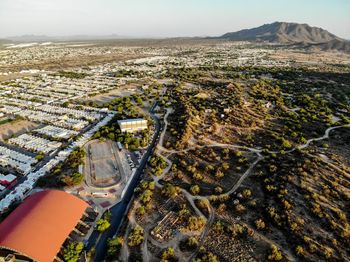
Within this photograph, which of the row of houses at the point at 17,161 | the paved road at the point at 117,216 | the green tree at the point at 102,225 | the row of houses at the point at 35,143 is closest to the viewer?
the paved road at the point at 117,216

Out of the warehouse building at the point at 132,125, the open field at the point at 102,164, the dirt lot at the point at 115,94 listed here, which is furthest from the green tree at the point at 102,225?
the dirt lot at the point at 115,94

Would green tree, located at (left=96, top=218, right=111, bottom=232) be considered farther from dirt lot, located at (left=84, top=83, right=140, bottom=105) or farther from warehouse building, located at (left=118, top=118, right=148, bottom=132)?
dirt lot, located at (left=84, top=83, right=140, bottom=105)

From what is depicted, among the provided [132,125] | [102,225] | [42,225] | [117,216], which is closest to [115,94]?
[132,125]

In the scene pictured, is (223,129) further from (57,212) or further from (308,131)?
(57,212)

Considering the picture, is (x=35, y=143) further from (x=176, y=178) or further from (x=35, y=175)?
(x=176, y=178)

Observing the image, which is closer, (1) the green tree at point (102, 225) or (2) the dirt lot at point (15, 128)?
(1) the green tree at point (102, 225)

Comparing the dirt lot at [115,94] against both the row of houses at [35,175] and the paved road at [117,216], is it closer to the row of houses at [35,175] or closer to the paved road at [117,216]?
the row of houses at [35,175]
